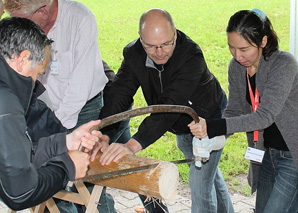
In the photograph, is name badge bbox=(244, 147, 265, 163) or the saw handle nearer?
the saw handle

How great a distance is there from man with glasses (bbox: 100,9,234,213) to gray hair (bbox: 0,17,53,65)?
0.82 metres

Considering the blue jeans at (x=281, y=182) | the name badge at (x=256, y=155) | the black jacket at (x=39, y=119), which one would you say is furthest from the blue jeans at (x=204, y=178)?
the black jacket at (x=39, y=119)

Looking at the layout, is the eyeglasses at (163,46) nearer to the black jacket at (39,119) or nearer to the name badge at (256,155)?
the black jacket at (39,119)

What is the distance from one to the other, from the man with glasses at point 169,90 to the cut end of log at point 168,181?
36 centimetres

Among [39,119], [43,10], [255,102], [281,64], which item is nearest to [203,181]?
[255,102]

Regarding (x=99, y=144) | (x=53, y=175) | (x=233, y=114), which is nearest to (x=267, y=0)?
(x=233, y=114)

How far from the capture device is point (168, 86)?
3.12 m

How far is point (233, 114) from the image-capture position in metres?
3.31

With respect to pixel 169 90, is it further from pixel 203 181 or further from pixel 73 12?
pixel 73 12

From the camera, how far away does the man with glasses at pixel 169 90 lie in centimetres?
304

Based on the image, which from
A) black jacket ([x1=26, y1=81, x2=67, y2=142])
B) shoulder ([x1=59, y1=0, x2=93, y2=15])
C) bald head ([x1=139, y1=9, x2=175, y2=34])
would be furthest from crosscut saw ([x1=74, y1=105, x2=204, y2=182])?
shoulder ([x1=59, y1=0, x2=93, y2=15])

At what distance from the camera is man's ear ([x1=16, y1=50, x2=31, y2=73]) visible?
7.32 feet

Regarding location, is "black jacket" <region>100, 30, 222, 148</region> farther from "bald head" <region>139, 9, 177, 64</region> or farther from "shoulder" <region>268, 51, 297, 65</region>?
"shoulder" <region>268, 51, 297, 65</region>

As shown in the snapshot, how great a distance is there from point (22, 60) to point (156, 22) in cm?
107
